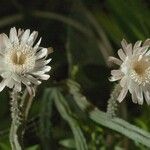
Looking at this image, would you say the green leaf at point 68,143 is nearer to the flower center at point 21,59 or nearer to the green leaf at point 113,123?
the green leaf at point 113,123

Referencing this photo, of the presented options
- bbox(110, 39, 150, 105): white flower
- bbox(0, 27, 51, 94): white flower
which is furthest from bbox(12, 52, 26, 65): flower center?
bbox(110, 39, 150, 105): white flower

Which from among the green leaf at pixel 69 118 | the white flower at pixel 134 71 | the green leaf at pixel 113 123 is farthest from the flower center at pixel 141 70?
the green leaf at pixel 69 118

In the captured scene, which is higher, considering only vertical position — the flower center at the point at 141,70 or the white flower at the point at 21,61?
the white flower at the point at 21,61

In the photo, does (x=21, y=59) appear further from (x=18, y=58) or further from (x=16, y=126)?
(x=16, y=126)

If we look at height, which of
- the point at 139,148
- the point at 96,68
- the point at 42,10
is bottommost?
the point at 139,148

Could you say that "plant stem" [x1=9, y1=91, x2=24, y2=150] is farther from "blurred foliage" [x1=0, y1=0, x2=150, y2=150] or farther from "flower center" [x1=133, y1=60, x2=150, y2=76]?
"flower center" [x1=133, y1=60, x2=150, y2=76]

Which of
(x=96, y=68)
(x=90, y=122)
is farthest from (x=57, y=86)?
(x=96, y=68)

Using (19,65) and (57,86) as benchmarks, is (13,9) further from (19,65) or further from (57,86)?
(19,65)
